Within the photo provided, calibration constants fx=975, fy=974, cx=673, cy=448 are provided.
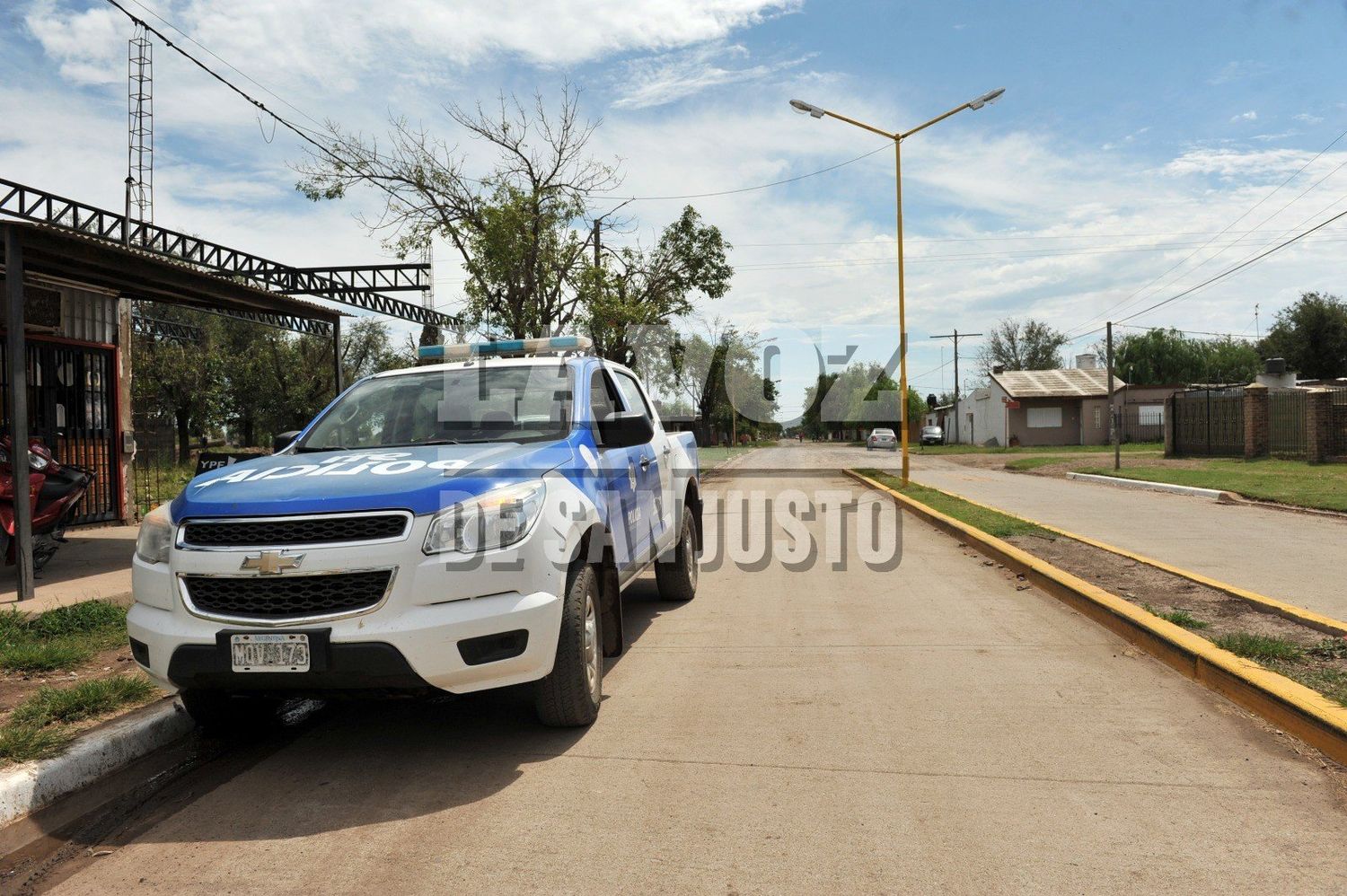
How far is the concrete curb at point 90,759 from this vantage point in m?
3.85

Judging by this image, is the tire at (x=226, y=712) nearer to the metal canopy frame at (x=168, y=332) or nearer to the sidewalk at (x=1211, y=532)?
the sidewalk at (x=1211, y=532)

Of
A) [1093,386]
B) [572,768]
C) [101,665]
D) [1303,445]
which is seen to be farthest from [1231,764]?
[1093,386]

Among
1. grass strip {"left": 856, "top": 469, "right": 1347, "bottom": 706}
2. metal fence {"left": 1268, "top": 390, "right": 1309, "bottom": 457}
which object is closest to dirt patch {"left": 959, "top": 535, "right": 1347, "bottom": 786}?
grass strip {"left": 856, "top": 469, "right": 1347, "bottom": 706}

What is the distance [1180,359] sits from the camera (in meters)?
87.1

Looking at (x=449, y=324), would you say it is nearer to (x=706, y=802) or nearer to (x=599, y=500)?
(x=599, y=500)

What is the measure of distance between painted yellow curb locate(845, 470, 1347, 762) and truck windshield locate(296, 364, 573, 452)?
3.80 meters

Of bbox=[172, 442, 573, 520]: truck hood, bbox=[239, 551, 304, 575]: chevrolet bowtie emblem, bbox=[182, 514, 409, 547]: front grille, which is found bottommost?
bbox=[239, 551, 304, 575]: chevrolet bowtie emblem

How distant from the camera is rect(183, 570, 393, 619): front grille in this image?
12.9 ft

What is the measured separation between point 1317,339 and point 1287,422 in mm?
36916

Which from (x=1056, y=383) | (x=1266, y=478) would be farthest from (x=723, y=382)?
(x=1266, y=478)

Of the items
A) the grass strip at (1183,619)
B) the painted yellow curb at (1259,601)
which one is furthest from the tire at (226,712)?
the painted yellow curb at (1259,601)

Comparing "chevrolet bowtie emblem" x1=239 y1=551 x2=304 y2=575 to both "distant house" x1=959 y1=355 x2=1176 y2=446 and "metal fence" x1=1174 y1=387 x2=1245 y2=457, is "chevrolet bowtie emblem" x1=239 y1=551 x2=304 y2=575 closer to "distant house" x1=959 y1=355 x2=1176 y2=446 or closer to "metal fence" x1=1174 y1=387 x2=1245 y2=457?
"metal fence" x1=1174 y1=387 x2=1245 y2=457

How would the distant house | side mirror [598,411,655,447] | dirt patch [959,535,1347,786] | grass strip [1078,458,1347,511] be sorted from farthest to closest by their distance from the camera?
1. the distant house
2. grass strip [1078,458,1347,511]
3. side mirror [598,411,655,447]
4. dirt patch [959,535,1347,786]

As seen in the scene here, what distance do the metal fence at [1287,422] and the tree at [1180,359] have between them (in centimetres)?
6038
